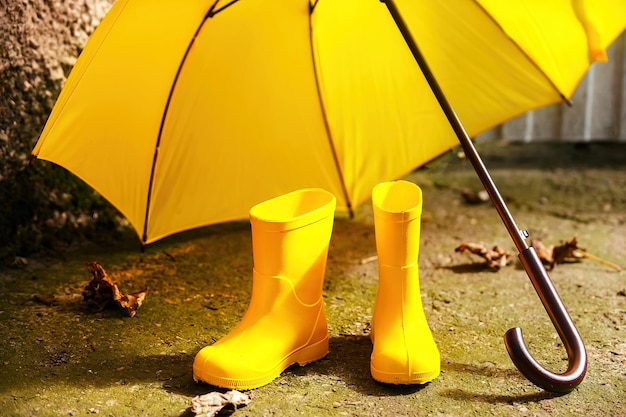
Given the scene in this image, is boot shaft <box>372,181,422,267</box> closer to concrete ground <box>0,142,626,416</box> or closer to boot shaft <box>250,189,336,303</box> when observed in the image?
boot shaft <box>250,189,336,303</box>

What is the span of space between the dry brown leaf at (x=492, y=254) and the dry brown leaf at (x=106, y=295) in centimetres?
92

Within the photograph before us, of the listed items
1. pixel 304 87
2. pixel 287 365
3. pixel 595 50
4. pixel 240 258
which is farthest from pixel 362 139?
pixel 287 365

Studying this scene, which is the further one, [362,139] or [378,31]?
[362,139]

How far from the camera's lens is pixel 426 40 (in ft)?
6.56

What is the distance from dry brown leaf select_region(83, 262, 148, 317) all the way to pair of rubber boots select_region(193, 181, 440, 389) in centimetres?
40

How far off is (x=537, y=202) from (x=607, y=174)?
1.61ft

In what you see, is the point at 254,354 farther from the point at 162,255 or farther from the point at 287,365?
the point at 162,255

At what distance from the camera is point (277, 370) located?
151 centimetres

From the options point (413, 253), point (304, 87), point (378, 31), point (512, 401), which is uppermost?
point (378, 31)

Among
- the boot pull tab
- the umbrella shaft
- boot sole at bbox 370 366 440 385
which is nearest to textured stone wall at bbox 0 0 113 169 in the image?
the umbrella shaft

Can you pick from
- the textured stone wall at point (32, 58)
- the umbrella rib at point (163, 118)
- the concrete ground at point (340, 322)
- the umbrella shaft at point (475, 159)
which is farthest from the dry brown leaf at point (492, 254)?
the textured stone wall at point (32, 58)

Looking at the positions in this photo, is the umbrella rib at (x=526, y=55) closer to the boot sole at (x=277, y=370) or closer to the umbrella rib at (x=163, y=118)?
the umbrella rib at (x=163, y=118)

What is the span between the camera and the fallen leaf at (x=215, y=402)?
135cm

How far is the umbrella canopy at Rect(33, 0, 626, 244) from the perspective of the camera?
1.76 meters
